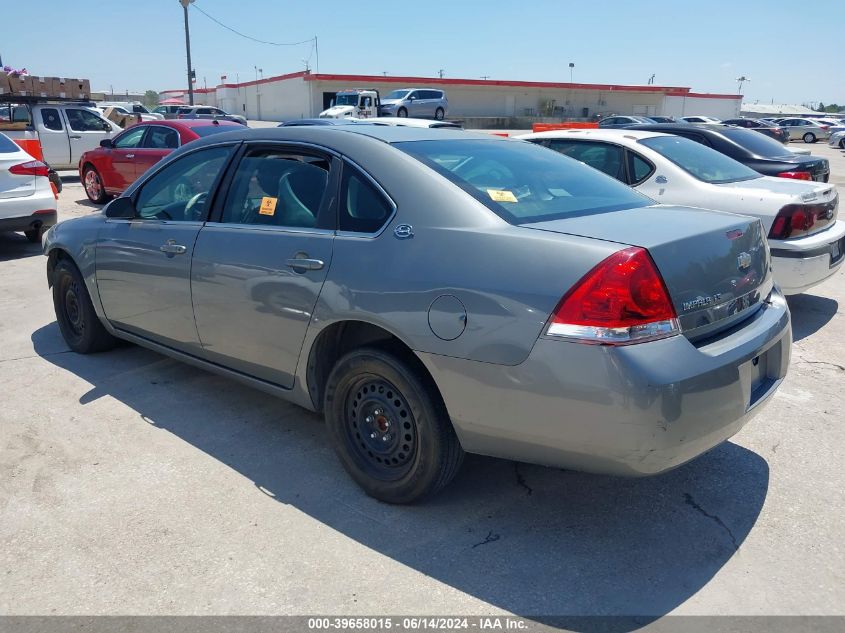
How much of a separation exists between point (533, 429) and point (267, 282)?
1569 millimetres

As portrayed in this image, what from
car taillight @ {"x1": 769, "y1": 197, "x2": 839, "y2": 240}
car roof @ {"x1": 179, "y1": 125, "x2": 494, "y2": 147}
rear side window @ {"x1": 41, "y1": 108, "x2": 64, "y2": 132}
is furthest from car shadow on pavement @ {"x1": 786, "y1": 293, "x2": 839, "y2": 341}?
rear side window @ {"x1": 41, "y1": 108, "x2": 64, "y2": 132}

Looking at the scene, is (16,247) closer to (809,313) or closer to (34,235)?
(34,235)

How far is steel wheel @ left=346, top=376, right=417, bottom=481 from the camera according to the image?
3.07 m

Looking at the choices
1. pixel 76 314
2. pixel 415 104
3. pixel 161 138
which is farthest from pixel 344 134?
pixel 415 104

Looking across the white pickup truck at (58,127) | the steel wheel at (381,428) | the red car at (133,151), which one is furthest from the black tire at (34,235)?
the steel wheel at (381,428)

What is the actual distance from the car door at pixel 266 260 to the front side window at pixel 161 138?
8269mm

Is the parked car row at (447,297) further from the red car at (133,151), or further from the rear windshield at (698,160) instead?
the red car at (133,151)

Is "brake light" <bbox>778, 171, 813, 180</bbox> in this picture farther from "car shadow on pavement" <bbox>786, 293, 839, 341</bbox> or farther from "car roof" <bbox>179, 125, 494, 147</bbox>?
"car roof" <bbox>179, 125, 494, 147</bbox>

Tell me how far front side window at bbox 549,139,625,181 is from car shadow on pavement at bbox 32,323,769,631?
3.47 meters

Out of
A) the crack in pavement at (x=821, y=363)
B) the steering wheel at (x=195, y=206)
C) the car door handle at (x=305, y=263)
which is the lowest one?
the crack in pavement at (x=821, y=363)

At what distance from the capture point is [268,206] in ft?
12.1

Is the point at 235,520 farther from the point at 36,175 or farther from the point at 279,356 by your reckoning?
the point at 36,175

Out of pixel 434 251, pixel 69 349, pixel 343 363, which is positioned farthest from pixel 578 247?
pixel 69 349

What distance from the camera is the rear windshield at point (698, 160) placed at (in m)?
6.29
